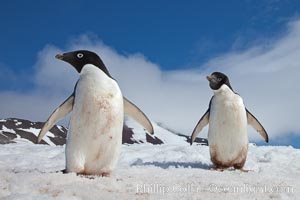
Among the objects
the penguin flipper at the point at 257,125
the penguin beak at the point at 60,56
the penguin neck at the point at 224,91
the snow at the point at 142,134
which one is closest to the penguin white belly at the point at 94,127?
the penguin beak at the point at 60,56

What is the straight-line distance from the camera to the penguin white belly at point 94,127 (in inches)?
235

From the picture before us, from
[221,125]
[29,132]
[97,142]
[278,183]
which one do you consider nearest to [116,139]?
[97,142]

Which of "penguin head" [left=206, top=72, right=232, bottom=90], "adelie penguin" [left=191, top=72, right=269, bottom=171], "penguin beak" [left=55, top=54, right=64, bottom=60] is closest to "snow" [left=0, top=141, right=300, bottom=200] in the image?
"adelie penguin" [left=191, top=72, right=269, bottom=171]

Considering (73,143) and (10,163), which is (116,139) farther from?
(10,163)

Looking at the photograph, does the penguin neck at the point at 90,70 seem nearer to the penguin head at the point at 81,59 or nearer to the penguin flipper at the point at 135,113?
the penguin head at the point at 81,59

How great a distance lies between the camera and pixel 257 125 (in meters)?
10.4

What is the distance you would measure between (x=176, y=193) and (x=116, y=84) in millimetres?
2166

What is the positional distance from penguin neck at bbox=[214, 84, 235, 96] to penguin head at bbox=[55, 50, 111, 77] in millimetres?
3574

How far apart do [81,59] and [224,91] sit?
3.81 metres

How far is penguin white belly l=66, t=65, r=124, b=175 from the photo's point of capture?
19.6 ft

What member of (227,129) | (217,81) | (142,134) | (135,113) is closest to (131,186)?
(135,113)

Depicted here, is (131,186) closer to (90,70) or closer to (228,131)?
(90,70)

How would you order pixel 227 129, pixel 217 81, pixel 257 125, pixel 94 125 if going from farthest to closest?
pixel 257 125 → pixel 217 81 → pixel 227 129 → pixel 94 125

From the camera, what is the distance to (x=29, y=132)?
63.7m
